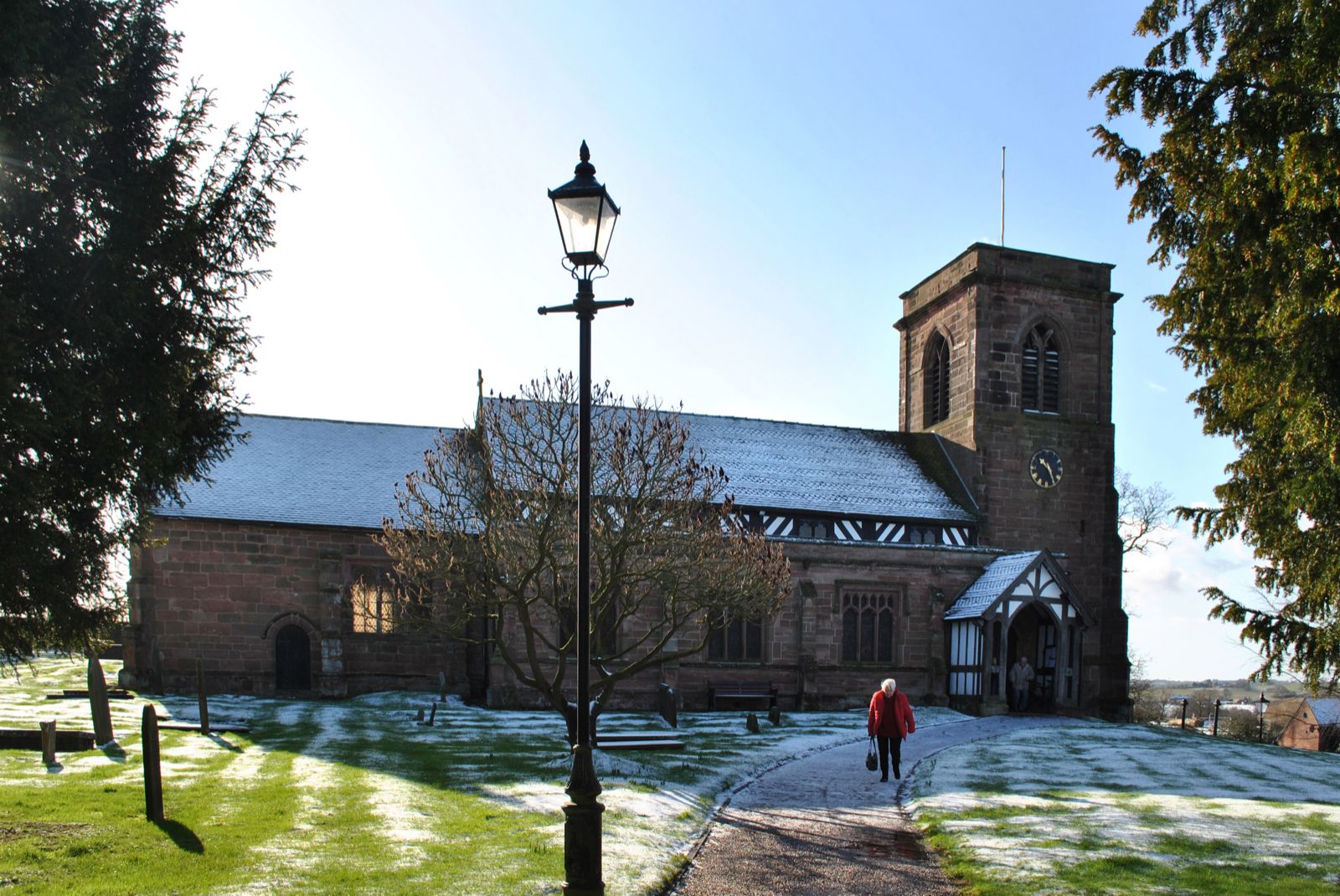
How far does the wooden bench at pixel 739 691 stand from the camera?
3047cm

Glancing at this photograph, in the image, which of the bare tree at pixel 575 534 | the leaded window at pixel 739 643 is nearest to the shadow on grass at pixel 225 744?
the bare tree at pixel 575 534

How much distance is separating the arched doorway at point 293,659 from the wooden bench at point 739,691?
11.3 m

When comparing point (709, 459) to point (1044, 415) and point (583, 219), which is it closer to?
point (1044, 415)

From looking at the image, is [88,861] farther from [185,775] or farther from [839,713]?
[839,713]

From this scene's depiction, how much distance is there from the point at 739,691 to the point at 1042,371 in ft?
52.2

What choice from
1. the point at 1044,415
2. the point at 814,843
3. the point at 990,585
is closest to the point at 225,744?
the point at 814,843

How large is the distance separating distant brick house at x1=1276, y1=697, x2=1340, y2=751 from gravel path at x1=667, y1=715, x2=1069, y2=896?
111ft

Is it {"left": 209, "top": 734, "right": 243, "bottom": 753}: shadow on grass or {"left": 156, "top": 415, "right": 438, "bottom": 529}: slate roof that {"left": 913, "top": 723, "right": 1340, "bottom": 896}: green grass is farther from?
{"left": 156, "top": 415, "right": 438, "bottom": 529}: slate roof

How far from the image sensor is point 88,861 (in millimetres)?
9797

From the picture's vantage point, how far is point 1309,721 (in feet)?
160

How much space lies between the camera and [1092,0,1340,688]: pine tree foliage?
467 inches

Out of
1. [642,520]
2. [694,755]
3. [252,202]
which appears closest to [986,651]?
[694,755]

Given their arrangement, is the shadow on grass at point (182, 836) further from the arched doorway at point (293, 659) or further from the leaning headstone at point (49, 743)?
the arched doorway at point (293, 659)

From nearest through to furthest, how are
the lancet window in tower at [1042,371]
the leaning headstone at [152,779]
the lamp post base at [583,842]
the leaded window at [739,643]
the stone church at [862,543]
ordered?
the lamp post base at [583,842], the leaning headstone at [152,779], the stone church at [862,543], the leaded window at [739,643], the lancet window in tower at [1042,371]
